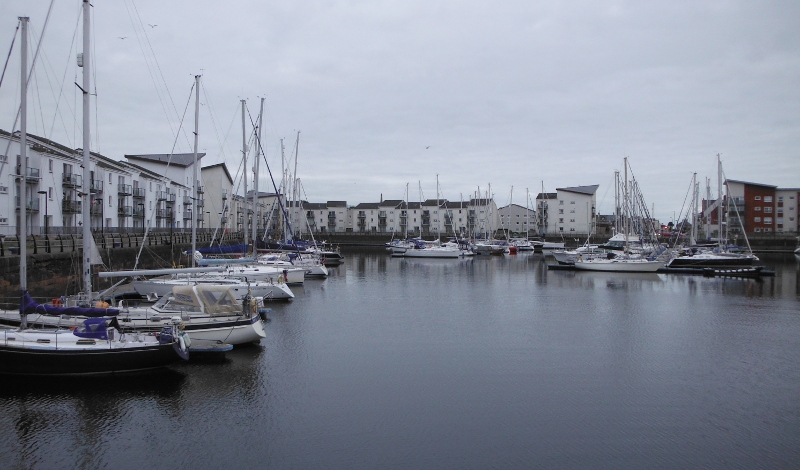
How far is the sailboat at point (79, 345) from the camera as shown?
1548cm

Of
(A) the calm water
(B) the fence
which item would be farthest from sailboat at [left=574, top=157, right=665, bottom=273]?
(B) the fence

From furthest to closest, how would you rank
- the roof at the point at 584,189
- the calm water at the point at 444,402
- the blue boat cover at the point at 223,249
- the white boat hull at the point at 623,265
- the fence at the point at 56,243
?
the roof at the point at 584,189, the white boat hull at the point at 623,265, the blue boat cover at the point at 223,249, the fence at the point at 56,243, the calm water at the point at 444,402

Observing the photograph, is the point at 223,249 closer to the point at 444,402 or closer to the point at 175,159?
the point at 444,402

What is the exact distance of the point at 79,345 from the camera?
15828 millimetres

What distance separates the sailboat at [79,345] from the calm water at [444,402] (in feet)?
1.67

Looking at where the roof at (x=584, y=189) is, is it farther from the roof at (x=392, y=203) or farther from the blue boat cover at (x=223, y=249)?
the blue boat cover at (x=223, y=249)

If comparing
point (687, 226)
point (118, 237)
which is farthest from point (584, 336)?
point (687, 226)

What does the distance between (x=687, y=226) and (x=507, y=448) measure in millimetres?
108386

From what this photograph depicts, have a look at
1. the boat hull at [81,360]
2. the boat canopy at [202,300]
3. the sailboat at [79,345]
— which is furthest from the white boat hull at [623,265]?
the boat hull at [81,360]

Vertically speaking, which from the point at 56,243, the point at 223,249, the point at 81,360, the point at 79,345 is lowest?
the point at 81,360

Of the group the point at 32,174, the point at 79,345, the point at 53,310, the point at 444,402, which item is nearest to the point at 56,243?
the point at 32,174

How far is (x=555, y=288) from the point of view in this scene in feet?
140

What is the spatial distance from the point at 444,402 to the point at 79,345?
411 inches

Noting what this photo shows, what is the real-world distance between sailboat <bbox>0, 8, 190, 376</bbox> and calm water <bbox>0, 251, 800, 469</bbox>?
510mm
